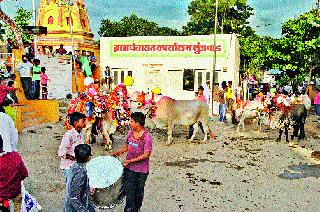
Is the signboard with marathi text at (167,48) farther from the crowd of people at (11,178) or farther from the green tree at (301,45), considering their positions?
the crowd of people at (11,178)

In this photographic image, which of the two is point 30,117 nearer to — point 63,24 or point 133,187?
point 133,187

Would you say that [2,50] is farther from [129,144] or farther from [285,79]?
[285,79]

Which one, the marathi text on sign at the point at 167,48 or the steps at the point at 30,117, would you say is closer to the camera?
the steps at the point at 30,117

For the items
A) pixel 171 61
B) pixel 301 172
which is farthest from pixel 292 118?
pixel 171 61

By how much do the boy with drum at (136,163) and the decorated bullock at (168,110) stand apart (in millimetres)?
7163

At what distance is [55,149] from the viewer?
1168 cm

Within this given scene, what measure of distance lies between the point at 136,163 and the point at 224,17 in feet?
138

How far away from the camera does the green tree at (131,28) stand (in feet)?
183

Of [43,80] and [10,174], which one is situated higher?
[43,80]

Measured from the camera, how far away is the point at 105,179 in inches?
213

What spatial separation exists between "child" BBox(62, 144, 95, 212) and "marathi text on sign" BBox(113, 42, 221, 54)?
23913 mm

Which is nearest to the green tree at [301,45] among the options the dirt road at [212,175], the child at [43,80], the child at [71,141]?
the dirt road at [212,175]

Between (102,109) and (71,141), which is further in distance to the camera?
(102,109)

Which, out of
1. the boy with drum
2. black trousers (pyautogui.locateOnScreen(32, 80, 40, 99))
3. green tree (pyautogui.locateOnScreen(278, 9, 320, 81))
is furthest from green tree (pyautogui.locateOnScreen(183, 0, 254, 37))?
the boy with drum
